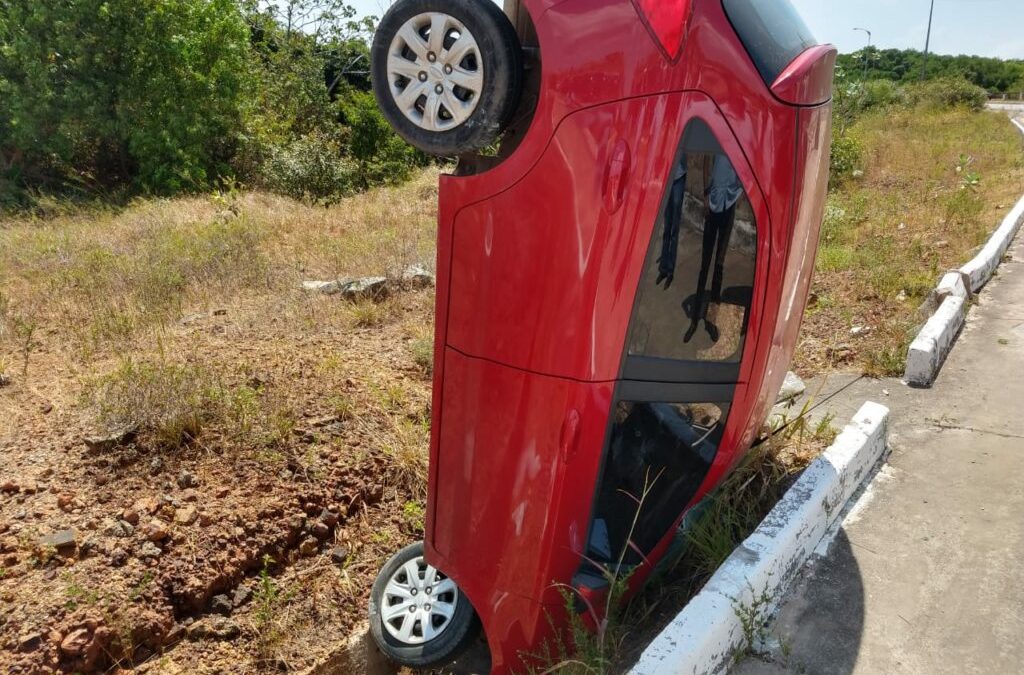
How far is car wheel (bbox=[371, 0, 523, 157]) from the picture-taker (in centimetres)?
202

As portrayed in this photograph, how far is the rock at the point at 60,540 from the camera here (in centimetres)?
314

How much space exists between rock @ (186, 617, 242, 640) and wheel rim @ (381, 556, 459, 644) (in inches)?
32.7

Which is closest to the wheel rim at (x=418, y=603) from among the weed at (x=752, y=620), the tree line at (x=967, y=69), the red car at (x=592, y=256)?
the red car at (x=592, y=256)

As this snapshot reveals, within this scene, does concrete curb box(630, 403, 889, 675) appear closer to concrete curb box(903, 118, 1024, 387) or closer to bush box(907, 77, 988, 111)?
concrete curb box(903, 118, 1024, 387)

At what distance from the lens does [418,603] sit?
9.13 feet

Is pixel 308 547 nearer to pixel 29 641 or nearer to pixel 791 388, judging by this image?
pixel 29 641

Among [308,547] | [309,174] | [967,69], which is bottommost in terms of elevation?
[308,547]

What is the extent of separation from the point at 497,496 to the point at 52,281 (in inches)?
249

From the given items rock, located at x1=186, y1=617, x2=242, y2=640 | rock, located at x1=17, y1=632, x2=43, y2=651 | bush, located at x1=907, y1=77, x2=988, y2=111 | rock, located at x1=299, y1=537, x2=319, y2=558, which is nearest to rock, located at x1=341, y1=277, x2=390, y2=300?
rock, located at x1=299, y1=537, x2=319, y2=558

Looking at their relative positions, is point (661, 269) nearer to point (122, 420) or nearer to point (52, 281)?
point (122, 420)

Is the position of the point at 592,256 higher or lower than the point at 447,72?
lower

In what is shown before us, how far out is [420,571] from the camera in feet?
9.42

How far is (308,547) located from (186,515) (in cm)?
61

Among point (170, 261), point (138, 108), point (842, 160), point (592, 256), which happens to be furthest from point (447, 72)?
point (138, 108)
